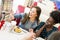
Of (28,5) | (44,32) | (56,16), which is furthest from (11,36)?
(28,5)

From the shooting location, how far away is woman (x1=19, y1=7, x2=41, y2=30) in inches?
85.1

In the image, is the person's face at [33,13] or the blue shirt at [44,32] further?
the person's face at [33,13]

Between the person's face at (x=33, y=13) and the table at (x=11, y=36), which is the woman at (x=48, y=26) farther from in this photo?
the table at (x=11, y=36)

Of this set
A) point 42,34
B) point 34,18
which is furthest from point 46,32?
point 34,18

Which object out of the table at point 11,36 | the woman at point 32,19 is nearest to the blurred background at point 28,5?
the woman at point 32,19

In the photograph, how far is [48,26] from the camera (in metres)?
1.96

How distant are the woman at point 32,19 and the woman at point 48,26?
0.12 metres

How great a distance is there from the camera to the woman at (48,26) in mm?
1892

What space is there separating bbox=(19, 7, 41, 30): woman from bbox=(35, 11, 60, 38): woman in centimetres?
12

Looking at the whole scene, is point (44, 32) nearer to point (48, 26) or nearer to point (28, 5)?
point (48, 26)

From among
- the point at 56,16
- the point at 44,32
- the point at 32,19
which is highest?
the point at 56,16

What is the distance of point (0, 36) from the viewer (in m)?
1.71

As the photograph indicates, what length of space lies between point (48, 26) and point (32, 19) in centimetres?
35

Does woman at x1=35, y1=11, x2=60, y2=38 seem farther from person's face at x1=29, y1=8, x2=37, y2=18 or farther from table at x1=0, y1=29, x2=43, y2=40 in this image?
table at x1=0, y1=29, x2=43, y2=40
